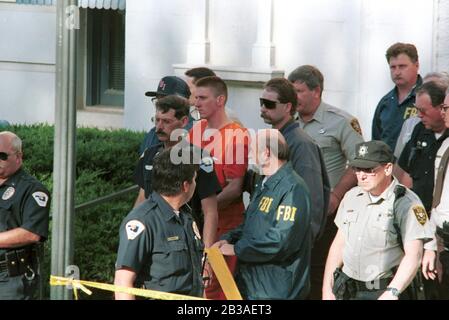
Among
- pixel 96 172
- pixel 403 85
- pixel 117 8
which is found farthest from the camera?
pixel 117 8

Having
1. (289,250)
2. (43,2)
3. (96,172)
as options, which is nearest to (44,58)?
(43,2)

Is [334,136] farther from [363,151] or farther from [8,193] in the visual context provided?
[8,193]

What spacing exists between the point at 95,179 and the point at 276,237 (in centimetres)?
271

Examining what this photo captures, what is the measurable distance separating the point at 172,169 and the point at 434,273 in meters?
1.67

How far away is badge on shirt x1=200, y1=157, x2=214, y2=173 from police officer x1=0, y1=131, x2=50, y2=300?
91cm

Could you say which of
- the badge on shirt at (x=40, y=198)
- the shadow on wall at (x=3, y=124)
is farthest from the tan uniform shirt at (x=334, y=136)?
the shadow on wall at (x=3, y=124)

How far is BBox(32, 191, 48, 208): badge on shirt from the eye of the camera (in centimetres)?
738

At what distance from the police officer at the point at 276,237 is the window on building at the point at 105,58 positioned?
4838 mm

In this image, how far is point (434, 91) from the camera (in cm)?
787

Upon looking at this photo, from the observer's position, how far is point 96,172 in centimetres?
954

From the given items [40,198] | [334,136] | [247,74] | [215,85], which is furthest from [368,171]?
[247,74]

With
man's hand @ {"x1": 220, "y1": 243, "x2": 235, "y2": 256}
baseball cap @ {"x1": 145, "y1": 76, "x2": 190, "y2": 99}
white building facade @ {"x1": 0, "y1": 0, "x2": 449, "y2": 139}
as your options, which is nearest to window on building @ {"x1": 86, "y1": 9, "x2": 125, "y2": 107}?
white building facade @ {"x1": 0, "y1": 0, "x2": 449, "y2": 139}

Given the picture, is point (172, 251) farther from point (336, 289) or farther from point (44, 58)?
point (44, 58)

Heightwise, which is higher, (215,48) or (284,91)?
(215,48)
